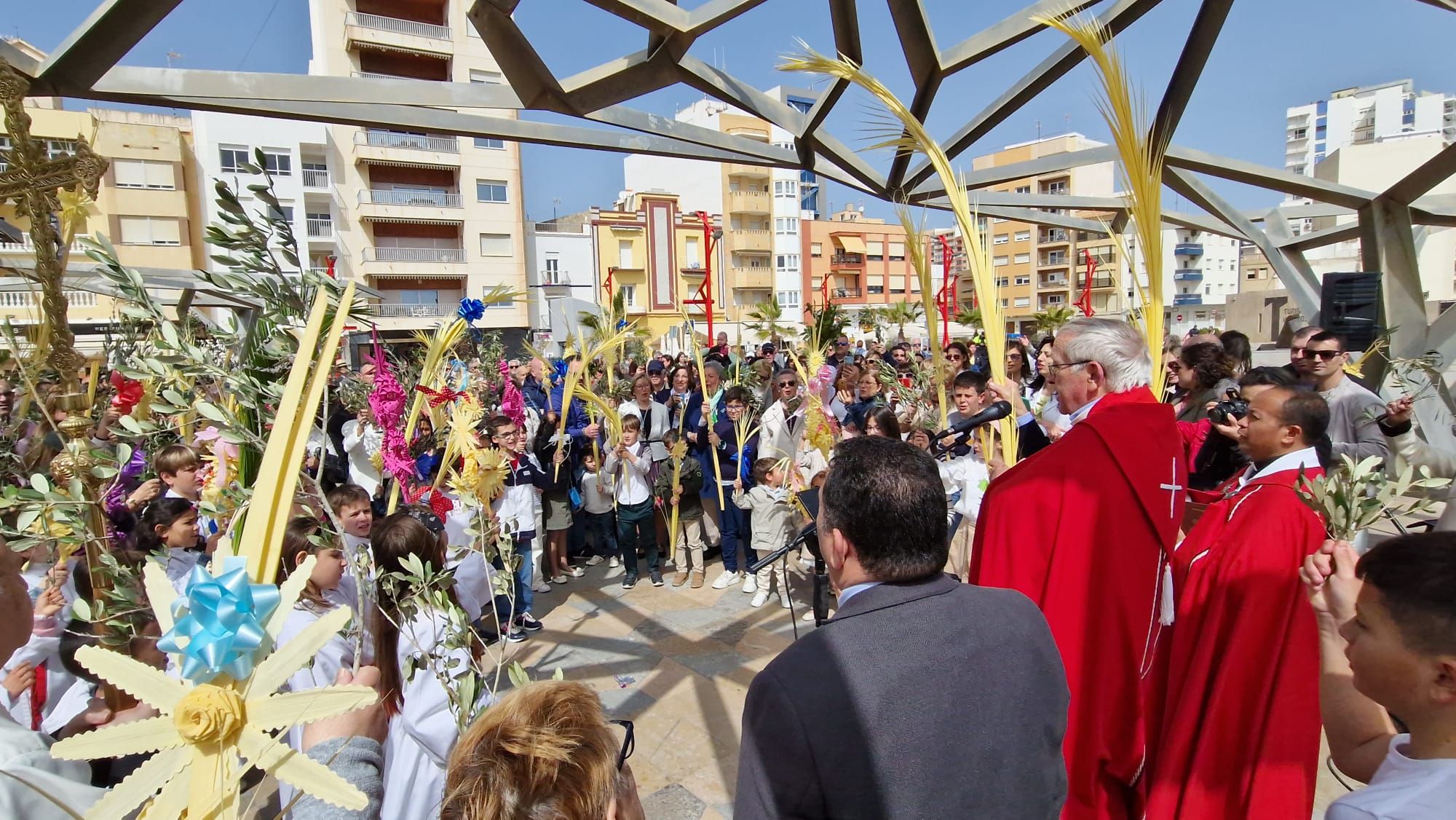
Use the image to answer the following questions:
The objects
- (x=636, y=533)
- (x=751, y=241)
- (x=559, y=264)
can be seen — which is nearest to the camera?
(x=636, y=533)

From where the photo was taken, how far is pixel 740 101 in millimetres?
4758

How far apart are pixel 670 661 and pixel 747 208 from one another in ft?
160

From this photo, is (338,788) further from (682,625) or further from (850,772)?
(682,625)

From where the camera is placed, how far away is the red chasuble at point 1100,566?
218 cm

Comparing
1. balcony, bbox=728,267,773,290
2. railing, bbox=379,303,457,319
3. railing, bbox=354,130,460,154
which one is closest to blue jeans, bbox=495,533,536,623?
railing, bbox=379,303,457,319

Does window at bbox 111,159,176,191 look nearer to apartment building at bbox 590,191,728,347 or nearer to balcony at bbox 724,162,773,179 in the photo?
apartment building at bbox 590,191,728,347

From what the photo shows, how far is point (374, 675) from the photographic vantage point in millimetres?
1784

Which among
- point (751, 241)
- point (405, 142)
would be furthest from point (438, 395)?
point (751, 241)

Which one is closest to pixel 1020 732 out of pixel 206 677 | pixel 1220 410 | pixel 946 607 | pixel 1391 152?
pixel 946 607

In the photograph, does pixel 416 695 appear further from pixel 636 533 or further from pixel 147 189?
pixel 147 189

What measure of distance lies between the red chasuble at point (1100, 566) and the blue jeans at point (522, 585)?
12.4 feet

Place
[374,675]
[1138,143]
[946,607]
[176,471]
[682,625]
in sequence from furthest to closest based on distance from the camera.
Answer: [682,625]
[176,471]
[1138,143]
[374,675]
[946,607]

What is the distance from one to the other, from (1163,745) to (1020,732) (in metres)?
1.23

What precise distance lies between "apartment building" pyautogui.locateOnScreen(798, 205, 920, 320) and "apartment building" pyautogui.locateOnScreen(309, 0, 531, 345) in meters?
24.0
